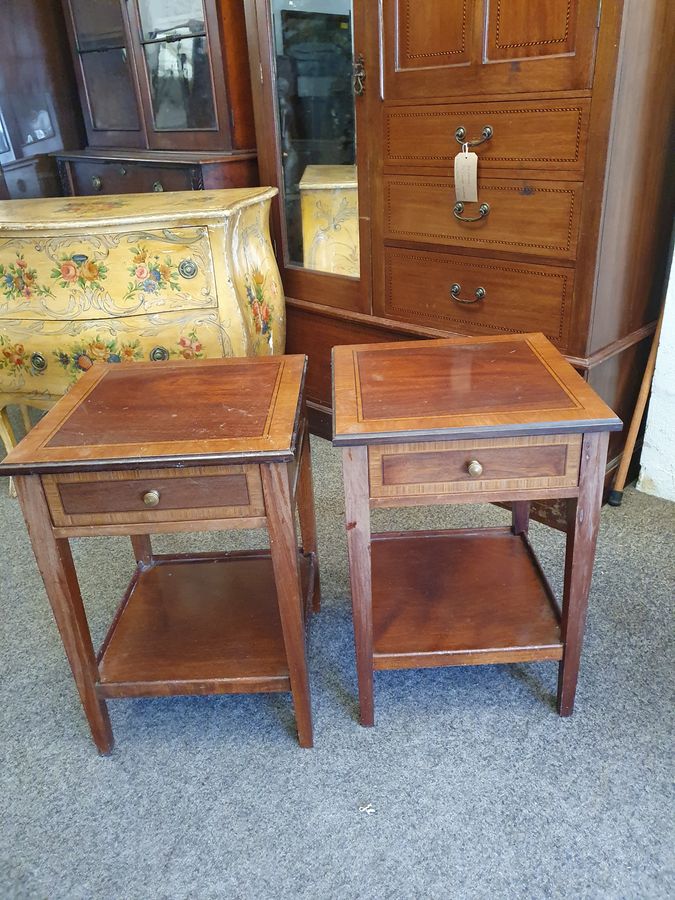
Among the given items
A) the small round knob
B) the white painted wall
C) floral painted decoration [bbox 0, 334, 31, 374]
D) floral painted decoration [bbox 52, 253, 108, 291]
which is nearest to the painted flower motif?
floral painted decoration [bbox 52, 253, 108, 291]

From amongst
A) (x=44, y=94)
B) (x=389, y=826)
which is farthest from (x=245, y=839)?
(x=44, y=94)

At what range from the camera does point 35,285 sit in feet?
6.11

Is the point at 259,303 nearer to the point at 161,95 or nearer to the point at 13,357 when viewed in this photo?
the point at 13,357

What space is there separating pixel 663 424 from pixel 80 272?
1674 millimetres

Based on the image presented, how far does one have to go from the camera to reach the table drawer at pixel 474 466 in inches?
44.0

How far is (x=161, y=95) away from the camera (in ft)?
8.20

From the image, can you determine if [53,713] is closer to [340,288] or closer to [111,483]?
[111,483]

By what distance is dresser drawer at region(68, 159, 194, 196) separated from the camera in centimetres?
235

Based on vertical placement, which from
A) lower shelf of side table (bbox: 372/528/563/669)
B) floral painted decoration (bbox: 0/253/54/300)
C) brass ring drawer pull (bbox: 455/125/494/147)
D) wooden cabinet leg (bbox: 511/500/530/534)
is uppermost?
brass ring drawer pull (bbox: 455/125/494/147)

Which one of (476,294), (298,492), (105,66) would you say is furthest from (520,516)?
(105,66)

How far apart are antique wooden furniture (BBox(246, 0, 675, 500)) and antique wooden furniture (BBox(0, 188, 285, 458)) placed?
0.41 meters

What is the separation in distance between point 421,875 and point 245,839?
0.97 ft

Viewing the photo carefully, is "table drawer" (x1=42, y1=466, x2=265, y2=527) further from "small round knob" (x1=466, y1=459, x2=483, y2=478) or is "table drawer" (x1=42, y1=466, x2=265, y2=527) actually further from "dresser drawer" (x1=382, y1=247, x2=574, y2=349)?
"dresser drawer" (x1=382, y1=247, x2=574, y2=349)

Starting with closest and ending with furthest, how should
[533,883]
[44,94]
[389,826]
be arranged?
[533,883], [389,826], [44,94]
